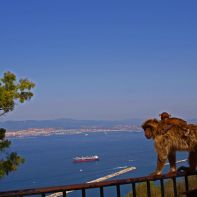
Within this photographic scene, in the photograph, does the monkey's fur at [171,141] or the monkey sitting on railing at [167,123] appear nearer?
the monkey's fur at [171,141]

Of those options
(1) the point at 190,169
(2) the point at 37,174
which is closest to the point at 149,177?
(1) the point at 190,169

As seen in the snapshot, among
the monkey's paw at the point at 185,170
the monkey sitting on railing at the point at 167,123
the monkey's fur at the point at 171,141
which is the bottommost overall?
the monkey's paw at the point at 185,170

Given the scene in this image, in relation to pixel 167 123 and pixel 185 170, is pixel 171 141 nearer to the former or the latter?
pixel 167 123

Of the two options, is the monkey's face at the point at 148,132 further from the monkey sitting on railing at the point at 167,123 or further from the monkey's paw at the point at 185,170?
the monkey's paw at the point at 185,170

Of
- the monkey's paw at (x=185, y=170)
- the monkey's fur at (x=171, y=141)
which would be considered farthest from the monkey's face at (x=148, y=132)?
the monkey's paw at (x=185, y=170)

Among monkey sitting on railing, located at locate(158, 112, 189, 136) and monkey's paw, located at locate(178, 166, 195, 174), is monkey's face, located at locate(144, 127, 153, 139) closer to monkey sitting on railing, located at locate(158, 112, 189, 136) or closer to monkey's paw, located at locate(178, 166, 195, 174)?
monkey sitting on railing, located at locate(158, 112, 189, 136)

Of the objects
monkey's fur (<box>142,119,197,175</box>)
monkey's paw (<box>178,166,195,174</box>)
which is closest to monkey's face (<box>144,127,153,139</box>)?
monkey's fur (<box>142,119,197,175</box>)

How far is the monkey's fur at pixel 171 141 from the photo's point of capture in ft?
13.5

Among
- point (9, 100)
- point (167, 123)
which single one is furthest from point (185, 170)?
point (9, 100)

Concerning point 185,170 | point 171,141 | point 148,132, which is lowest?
point 185,170

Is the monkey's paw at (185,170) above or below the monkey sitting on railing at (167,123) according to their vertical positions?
below

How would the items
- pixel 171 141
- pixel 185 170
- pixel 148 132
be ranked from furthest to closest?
pixel 148 132, pixel 171 141, pixel 185 170

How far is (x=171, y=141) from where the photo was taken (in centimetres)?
427

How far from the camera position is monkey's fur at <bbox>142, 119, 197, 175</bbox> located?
4.12 metres
